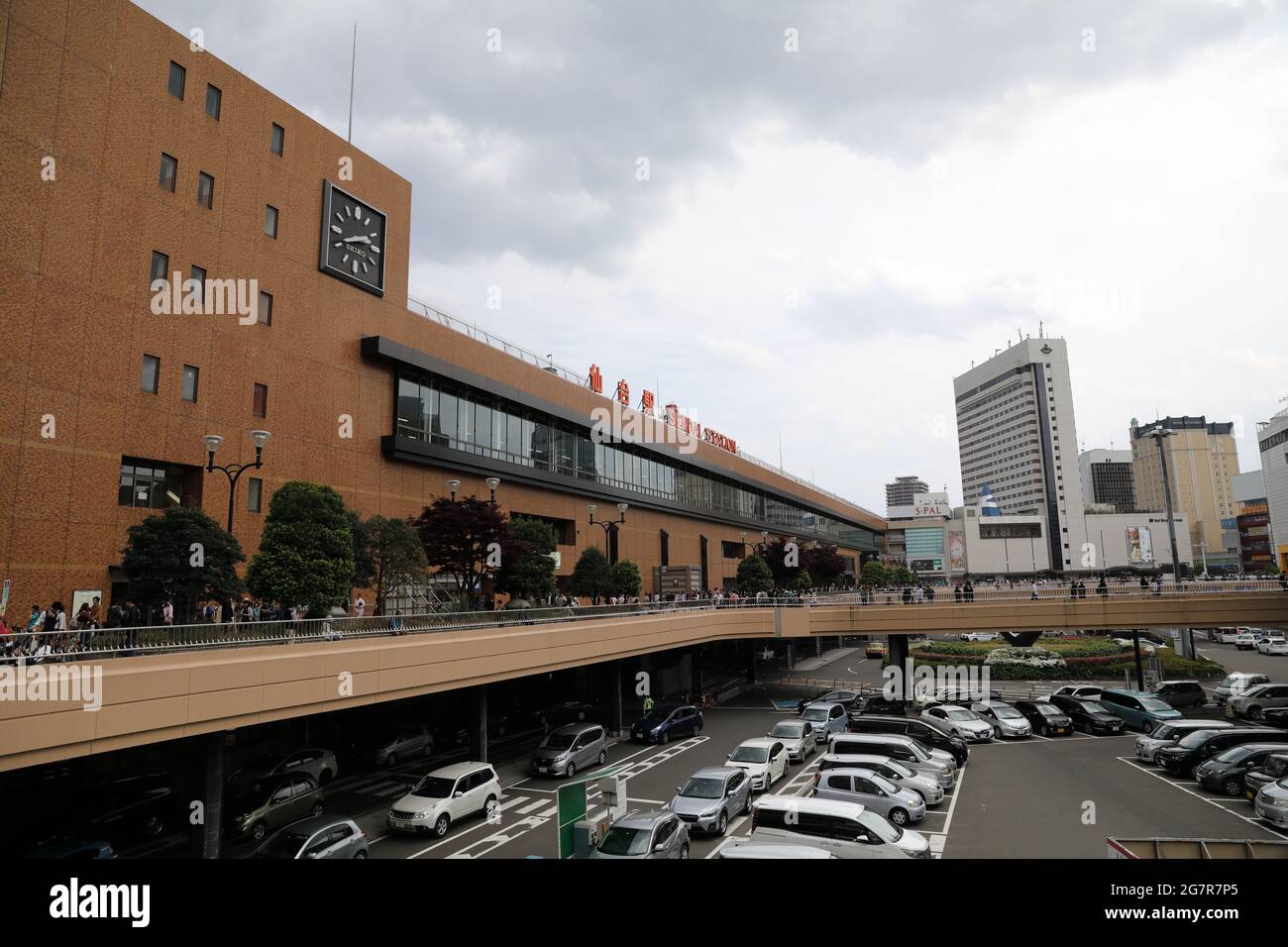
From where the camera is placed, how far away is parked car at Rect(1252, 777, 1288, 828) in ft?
56.1

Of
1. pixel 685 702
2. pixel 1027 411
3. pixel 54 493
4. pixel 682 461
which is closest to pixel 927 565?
pixel 1027 411

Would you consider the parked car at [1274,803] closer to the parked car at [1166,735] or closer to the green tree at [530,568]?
the parked car at [1166,735]

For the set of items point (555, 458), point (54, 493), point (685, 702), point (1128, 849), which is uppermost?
point (555, 458)

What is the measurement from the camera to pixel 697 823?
17.2 meters

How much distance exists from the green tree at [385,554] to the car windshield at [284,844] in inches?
371

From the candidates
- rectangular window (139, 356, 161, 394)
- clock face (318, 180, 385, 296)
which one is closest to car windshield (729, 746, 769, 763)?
rectangular window (139, 356, 161, 394)

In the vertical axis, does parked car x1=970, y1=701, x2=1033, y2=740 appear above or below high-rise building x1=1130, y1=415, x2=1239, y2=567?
below

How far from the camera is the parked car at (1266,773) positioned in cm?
1955

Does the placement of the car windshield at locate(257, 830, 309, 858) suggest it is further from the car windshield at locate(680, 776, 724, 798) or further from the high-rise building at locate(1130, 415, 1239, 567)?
the high-rise building at locate(1130, 415, 1239, 567)

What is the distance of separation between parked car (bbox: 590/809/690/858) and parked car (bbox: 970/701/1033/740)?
1998cm

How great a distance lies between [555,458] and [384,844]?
26031 mm

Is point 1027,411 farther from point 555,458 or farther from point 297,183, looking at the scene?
point 297,183

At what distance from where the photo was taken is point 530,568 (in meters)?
28.9

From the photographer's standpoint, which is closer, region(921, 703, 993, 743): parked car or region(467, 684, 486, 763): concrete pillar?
region(467, 684, 486, 763): concrete pillar
